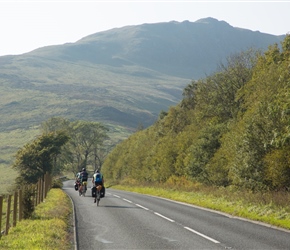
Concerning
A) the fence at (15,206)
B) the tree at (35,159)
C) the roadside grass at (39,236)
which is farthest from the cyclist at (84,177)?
the tree at (35,159)

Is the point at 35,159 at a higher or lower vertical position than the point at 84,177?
higher

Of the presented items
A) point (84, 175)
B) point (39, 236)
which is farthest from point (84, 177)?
point (39, 236)

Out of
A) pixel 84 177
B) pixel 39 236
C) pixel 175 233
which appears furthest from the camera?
pixel 84 177

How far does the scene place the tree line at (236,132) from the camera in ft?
76.1

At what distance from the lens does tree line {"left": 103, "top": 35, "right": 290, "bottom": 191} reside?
2318 centimetres

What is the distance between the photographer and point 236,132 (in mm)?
28797

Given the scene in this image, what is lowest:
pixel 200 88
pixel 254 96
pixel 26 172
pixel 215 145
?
pixel 26 172

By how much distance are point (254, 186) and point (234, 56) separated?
2076cm

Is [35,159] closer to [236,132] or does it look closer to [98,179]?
[98,179]

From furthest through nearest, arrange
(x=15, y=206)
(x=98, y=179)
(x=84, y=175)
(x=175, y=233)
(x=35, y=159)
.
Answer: (x=35, y=159) → (x=84, y=175) → (x=98, y=179) → (x=15, y=206) → (x=175, y=233)

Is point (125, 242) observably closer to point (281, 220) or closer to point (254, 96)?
point (281, 220)

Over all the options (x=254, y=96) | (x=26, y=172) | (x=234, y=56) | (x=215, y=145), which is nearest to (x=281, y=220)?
(x=254, y=96)

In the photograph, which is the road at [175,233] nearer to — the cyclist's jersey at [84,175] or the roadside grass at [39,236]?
the roadside grass at [39,236]

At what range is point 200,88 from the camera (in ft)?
154
